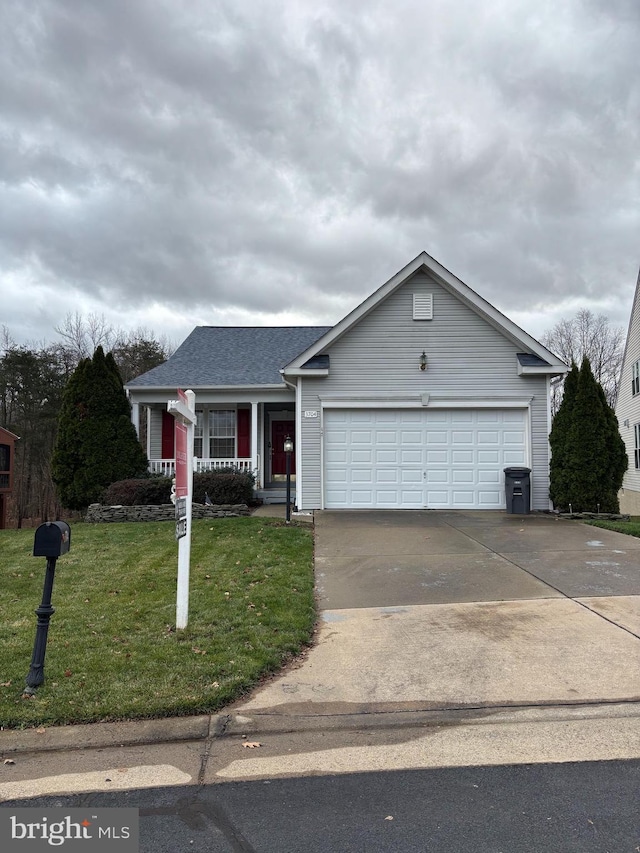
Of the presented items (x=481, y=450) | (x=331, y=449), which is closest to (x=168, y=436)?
(x=331, y=449)

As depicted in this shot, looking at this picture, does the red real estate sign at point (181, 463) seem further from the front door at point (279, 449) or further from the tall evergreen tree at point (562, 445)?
the front door at point (279, 449)

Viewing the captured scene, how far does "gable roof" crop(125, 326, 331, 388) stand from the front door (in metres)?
1.77

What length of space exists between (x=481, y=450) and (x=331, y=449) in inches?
140

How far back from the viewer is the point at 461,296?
44.4 feet

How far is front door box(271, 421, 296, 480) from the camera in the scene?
1712 centimetres

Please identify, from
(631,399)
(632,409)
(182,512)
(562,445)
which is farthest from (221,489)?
(631,399)

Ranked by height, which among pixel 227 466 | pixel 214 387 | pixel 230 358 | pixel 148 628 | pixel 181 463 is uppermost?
pixel 230 358

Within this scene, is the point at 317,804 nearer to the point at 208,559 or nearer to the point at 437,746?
the point at 437,746

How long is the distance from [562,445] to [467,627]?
27.6ft

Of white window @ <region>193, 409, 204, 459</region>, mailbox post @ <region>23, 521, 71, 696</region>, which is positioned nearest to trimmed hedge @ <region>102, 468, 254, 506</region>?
white window @ <region>193, 409, 204, 459</region>

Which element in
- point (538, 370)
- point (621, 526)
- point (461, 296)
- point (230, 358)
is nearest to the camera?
point (621, 526)

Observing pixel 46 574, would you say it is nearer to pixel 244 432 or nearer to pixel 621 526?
pixel 621 526

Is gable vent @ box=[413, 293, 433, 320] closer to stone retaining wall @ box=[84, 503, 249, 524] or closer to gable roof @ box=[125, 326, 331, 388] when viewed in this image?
gable roof @ box=[125, 326, 331, 388]

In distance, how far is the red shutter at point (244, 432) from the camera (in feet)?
56.6
